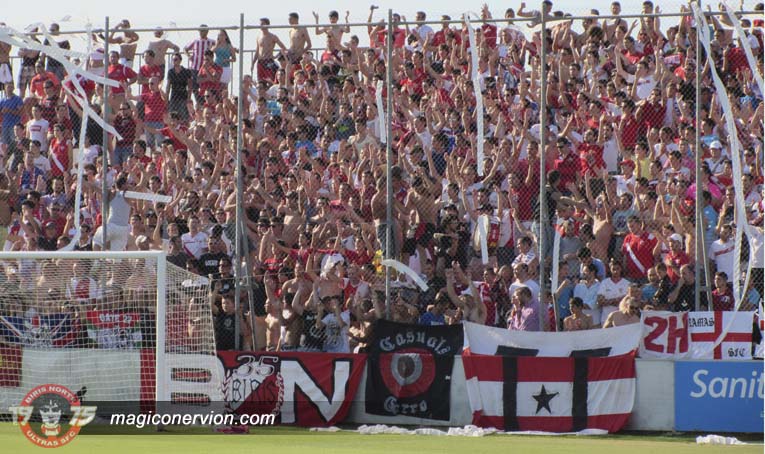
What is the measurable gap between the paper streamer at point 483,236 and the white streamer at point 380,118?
5.98 feet

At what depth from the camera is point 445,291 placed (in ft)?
56.3

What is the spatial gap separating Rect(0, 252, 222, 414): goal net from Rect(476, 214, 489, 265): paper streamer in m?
3.56

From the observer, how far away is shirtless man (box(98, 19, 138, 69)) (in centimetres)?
1913

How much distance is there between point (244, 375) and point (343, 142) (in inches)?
141

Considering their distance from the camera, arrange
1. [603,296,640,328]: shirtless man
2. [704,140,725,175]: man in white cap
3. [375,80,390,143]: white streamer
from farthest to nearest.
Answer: [375,80,390,143]: white streamer < [704,140,725,175]: man in white cap < [603,296,640,328]: shirtless man

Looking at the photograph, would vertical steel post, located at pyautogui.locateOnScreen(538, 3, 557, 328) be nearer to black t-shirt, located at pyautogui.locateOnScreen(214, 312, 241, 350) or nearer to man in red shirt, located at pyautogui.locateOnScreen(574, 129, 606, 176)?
man in red shirt, located at pyautogui.locateOnScreen(574, 129, 606, 176)

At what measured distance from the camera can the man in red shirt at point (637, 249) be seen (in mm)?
16406

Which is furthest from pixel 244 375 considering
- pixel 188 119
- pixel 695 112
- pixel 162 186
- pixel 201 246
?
pixel 695 112

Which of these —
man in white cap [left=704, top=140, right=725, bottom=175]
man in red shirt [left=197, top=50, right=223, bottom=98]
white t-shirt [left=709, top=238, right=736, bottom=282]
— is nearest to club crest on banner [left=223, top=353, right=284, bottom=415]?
man in red shirt [left=197, top=50, right=223, bottom=98]

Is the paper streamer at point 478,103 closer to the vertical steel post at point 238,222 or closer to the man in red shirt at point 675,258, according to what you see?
the man in red shirt at point 675,258

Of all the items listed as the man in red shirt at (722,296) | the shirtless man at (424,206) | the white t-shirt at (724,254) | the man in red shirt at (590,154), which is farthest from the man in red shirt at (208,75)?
the man in red shirt at (722,296)

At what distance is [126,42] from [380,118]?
3.96 metres

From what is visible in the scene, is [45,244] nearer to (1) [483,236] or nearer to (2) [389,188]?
(2) [389,188]

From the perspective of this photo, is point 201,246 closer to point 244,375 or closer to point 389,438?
point 244,375
